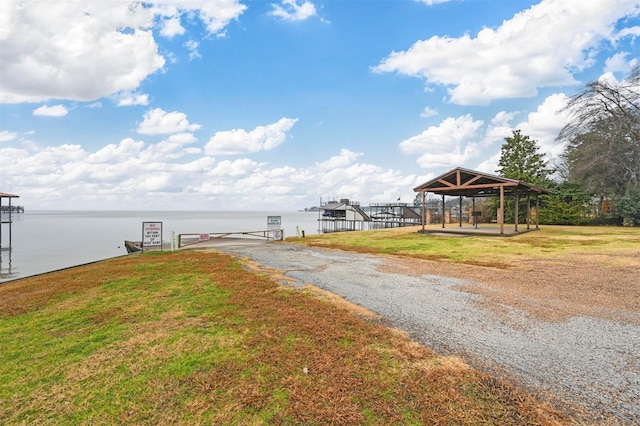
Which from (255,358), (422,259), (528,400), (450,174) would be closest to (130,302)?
(255,358)

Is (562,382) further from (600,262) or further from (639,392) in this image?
(600,262)

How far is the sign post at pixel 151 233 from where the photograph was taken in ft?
46.9

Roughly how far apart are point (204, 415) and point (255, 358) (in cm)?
86

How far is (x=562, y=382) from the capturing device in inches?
115

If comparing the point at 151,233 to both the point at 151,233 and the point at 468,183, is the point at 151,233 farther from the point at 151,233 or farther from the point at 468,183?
the point at 468,183

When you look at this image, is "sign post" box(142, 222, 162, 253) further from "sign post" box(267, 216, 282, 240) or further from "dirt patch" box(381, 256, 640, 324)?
"dirt patch" box(381, 256, 640, 324)

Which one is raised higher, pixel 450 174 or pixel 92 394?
pixel 450 174

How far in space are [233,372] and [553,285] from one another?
669 cm

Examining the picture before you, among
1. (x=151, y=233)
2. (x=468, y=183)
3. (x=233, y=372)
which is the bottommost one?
(x=233, y=372)

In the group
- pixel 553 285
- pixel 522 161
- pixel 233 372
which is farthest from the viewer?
pixel 522 161

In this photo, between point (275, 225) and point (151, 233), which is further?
point (275, 225)

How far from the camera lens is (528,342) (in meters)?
3.79

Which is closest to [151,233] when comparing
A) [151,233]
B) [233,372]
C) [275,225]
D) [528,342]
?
A: [151,233]

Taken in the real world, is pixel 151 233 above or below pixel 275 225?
below
